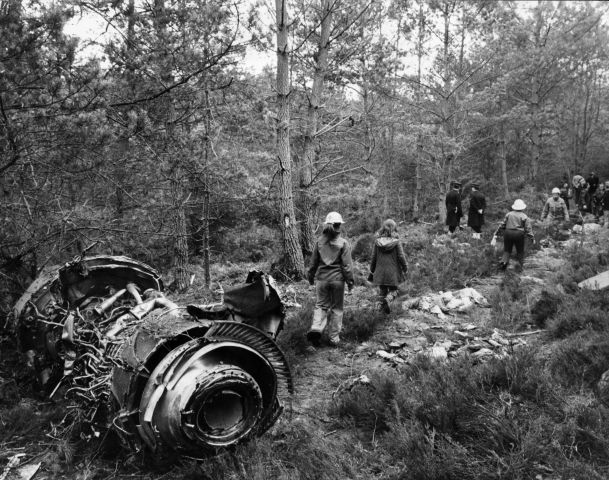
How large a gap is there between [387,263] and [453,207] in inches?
307

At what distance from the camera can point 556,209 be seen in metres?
11.9

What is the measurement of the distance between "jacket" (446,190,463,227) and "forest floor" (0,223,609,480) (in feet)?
25.1

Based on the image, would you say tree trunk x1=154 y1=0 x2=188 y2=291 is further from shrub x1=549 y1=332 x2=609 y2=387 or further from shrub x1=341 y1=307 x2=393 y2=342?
shrub x1=549 y1=332 x2=609 y2=387

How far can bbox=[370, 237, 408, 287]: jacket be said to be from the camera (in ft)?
24.8

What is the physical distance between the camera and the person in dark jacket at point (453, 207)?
14.1 meters

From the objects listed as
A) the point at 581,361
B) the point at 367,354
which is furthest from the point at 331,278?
the point at 581,361

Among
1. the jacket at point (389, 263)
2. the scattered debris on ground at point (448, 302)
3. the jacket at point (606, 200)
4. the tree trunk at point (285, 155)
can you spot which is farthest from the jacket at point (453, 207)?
the jacket at point (389, 263)

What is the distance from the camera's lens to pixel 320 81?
1211cm

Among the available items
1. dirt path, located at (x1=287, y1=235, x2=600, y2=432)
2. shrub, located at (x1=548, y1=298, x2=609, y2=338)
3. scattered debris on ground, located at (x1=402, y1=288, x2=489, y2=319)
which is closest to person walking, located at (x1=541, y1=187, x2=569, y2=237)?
dirt path, located at (x1=287, y1=235, x2=600, y2=432)

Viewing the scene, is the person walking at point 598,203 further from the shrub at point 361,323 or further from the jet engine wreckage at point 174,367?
the jet engine wreckage at point 174,367

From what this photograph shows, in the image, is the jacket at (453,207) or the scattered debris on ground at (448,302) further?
the jacket at (453,207)

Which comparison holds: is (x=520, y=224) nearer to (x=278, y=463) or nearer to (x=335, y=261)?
(x=335, y=261)

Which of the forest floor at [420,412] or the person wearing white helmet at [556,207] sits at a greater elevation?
the person wearing white helmet at [556,207]

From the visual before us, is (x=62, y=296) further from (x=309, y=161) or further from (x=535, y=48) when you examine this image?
(x=535, y=48)
